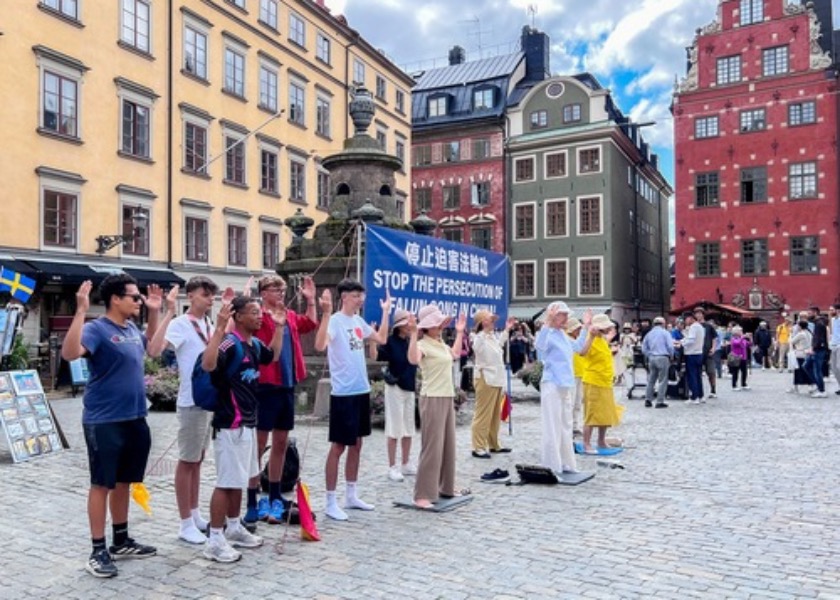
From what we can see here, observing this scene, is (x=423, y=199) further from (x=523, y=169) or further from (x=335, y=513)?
(x=335, y=513)

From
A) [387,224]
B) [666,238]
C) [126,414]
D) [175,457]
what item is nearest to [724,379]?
[387,224]

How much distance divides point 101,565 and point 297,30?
3285 cm

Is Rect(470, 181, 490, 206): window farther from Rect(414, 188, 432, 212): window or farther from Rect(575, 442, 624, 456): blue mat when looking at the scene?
Rect(575, 442, 624, 456): blue mat

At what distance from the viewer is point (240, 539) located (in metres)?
5.45

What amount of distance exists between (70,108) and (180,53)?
5.73m

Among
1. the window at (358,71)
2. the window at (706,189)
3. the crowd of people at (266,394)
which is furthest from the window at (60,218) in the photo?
the window at (706,189)

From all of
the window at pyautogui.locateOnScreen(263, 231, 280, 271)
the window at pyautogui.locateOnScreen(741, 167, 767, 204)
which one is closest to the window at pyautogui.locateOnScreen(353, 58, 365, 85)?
the window at pyautogui.locateOnScreen(263, 231, 280, 271)

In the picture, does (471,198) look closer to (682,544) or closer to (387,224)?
(387,224)

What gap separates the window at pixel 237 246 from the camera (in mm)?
29766

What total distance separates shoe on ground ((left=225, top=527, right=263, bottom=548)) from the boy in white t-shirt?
0.90m

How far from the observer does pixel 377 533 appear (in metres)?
5.83

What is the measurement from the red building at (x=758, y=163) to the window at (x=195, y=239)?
2564 cm

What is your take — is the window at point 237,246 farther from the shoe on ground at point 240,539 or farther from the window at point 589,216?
the shoe on ground at point 240,539

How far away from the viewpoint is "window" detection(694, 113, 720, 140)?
130 feet
